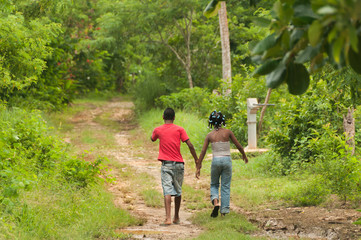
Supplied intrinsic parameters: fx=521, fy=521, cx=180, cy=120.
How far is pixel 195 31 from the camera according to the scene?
23.0 meters

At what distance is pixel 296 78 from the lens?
291cm

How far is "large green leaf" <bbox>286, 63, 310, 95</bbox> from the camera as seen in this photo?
2865mm

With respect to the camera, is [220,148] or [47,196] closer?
[47,196]

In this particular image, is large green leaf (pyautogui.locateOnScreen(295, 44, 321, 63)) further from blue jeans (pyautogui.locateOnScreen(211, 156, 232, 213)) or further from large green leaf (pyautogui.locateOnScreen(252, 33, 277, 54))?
blue jeans (pyautogui.locateOnScreen(211, 156, 232, 213))

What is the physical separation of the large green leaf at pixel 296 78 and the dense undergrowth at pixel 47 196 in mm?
3492

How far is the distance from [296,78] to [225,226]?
4.39 m

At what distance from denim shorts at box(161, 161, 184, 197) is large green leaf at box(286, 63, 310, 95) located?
4.78 metres

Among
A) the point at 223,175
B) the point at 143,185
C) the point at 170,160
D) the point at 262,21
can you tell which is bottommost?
the point at 143,185

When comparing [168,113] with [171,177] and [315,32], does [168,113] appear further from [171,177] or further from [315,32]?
[315,32]

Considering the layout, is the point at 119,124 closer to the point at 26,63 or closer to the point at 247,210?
the point at 26,63

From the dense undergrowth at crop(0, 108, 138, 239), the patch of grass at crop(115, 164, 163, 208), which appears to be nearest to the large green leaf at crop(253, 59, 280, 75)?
the dense undergrowth at crop(0, 108, 138, 239)

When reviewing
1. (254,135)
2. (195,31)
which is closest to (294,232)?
(254,135)

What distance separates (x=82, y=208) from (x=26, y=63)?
533 centimetres

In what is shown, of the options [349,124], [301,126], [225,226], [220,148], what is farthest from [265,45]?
[301,126]
